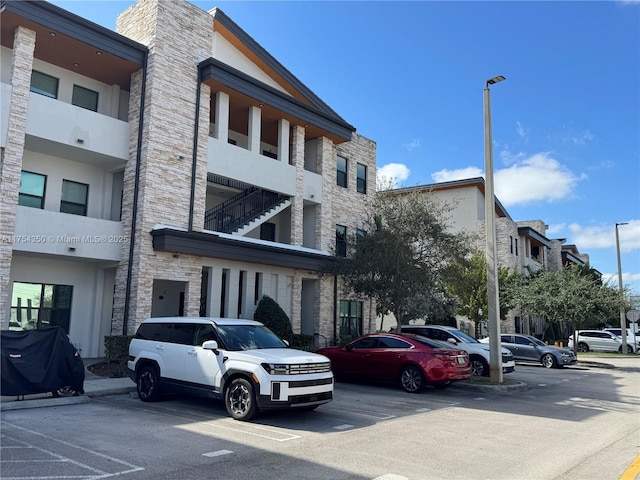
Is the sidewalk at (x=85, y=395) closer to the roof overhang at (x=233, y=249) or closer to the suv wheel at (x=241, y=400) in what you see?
the suv wheel at (x=241, y=400)

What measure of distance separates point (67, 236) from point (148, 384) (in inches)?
290

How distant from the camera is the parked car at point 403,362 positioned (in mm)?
14008

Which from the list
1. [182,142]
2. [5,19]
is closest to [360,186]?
[182,142]

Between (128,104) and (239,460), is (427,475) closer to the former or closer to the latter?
(239,460)

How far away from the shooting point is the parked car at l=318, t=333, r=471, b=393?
14.0 m

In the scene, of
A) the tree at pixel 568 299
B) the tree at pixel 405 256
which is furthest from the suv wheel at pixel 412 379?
the tree at pixel 568 299

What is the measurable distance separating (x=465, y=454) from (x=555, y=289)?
2365 centimetres

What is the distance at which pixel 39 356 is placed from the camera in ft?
36.8

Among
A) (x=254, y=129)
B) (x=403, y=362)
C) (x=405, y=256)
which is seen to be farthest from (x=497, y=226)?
(x=403, y=362)

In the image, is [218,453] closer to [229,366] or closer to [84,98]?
[229,366]

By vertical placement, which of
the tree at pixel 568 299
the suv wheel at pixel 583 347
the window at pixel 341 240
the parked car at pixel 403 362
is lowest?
the suv wheel at pixel 583 347

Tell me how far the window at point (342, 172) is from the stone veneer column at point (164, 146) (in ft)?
29.1

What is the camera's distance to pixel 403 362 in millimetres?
14414

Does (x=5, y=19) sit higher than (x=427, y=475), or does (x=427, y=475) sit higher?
(x=5, y=19)
